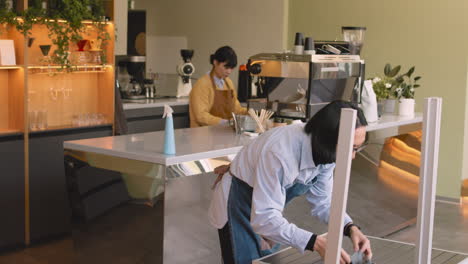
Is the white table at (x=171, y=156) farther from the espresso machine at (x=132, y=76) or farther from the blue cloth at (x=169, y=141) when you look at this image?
the espresso machine at (x=132, y=76)

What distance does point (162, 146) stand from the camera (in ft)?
12.3

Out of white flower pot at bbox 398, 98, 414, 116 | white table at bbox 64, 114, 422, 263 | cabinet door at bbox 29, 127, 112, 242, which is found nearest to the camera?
white table at bbox 64, 114, 422, 263

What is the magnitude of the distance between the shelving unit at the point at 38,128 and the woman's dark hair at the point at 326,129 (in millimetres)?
3025

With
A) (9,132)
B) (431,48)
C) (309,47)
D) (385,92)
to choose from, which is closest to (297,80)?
(309,47)

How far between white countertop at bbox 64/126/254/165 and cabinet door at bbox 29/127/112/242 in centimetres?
116

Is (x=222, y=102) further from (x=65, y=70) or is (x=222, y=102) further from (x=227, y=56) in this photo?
(x=65, y=70)

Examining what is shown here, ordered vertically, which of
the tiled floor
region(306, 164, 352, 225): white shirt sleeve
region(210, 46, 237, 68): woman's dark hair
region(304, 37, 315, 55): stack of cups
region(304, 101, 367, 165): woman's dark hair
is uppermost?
region(304, 37, 315, 55): stack of cups

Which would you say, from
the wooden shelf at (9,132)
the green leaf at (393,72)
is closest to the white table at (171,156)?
the wooden shelf at (9,132)

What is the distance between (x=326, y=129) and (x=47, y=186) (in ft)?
10.7

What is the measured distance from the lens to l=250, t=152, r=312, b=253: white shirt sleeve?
2.35m

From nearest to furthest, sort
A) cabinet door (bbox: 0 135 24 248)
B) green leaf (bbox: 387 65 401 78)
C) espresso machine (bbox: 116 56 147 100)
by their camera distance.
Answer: cabinet door (bbox: 0 135 24 248), green leaf (bbox: 387 65 401 78), espresso machine (bbox: 116 56 147 100)

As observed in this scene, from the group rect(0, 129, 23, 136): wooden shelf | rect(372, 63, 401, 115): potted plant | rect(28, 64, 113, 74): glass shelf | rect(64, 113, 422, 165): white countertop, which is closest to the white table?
rect(64, 113, 422, 165): white countertop

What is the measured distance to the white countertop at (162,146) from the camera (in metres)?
3.50

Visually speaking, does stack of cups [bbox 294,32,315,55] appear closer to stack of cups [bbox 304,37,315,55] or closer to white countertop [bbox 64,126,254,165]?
stack of cups [bbox 304,37,315,55]
